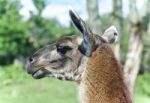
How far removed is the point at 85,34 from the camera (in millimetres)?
6320

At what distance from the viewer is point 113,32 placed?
7164 millimetres

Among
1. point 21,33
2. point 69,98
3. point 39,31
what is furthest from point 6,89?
point 39,31

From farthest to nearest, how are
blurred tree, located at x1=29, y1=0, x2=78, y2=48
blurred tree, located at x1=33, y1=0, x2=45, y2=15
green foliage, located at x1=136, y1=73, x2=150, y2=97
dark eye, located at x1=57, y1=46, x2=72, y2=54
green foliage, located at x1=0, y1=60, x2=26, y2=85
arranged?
1. blurred tree, located at x1=29, y1=0, x2=78, y2=48
2. blurred tree, located at x1=33, y1=0, x2=45, y2=15
3. green foliage, located at x1=0, y1=60, x2=26, y2=85
4. green foliage, located at x1=136, y1=73, x2=150, y2=97
5. dark eye, located at x1=57, y1=46, x2=72, y2=54

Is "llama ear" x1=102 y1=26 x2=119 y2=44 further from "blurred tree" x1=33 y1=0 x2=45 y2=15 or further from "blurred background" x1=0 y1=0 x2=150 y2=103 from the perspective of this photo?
"blurred tree" x1=33 y1=0 x2=45 y2=15

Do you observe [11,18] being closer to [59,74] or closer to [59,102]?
[59,102]

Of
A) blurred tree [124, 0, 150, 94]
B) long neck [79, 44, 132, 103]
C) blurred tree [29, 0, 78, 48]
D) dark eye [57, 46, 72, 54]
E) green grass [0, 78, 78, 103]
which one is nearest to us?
long neck [79, 44, 132, 103]

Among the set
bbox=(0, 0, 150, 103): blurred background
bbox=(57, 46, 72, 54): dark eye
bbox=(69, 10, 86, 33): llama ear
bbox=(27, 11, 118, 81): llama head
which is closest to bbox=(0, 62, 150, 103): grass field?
bbox=(0, 0, 150, 103): blurred background

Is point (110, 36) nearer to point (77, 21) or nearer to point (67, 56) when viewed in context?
point (67, 56)

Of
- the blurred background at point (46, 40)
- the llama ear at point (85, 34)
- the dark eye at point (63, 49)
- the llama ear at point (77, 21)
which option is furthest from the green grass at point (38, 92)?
the llama ear at point (77, 21)

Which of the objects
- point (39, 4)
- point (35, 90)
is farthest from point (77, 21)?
point (39, 4)

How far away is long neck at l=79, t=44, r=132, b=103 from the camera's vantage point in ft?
20.2

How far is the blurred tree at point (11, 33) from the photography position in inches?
1048

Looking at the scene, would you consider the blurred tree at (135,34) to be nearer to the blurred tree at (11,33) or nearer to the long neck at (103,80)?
the long neck at (103,80)

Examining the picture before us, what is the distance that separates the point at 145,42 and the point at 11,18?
12.8 m
